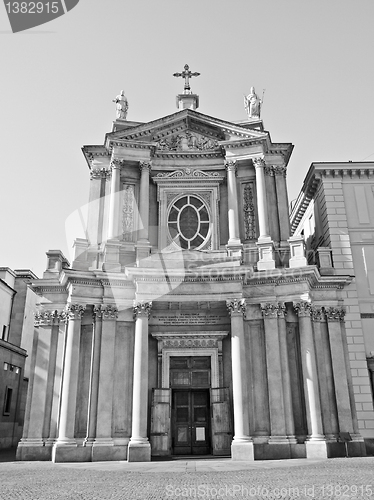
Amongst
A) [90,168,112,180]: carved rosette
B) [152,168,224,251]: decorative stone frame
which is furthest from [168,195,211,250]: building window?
[90,168,112,180]: carved rosette

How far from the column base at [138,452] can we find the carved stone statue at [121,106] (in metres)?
18.5

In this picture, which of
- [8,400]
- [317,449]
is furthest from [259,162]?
[8,400]

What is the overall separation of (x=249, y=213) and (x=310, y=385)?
9.82 metres

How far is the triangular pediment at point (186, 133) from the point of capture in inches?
1041

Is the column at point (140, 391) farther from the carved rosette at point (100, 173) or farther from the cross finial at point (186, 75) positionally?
the cross finial at point (186, 75)

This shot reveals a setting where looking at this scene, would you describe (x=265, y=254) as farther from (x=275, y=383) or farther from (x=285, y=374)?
(x=275, y=383)

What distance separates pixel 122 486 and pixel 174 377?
37.0 feet

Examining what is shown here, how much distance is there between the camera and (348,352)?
920 inches

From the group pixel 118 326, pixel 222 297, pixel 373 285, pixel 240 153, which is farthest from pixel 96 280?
pixel 373 285

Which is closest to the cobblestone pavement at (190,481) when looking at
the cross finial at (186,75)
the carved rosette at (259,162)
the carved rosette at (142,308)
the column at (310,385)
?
the column at (310,385)

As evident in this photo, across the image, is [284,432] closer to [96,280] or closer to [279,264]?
[279,264]

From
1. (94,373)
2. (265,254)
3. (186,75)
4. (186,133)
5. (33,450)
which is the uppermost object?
(186,75)

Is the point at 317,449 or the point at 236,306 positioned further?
the point at 236,306

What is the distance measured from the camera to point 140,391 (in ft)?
67.8
